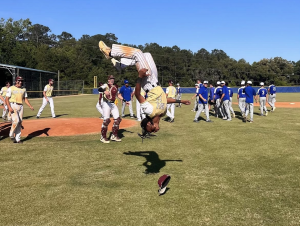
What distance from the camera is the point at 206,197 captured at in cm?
526

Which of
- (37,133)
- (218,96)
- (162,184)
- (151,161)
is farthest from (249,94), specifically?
(162,184)

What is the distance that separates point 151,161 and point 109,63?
71.4m

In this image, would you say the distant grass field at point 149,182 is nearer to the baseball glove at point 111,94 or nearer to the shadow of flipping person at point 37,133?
the shadow of flipping person at point 37,133

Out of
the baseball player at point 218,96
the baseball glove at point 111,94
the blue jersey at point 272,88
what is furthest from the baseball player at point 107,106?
the blue jersey at point 272,88

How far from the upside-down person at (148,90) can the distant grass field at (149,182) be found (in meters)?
1.47

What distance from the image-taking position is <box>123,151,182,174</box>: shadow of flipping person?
701cm

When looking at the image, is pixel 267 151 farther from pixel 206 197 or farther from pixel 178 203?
pixel 178 203

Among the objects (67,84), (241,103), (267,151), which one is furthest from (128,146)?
(67,84)

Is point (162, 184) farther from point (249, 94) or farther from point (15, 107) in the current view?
point (249, 94)

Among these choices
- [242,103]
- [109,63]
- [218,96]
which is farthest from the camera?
[109,63]

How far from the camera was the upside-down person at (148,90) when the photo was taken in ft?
17.8

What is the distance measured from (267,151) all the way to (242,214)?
4786 millimetres

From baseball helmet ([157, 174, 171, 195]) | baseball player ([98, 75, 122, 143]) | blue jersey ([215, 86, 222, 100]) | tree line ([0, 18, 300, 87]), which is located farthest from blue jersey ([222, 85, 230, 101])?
tree line ([0, 18, 300, 87])

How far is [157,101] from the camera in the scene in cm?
556
